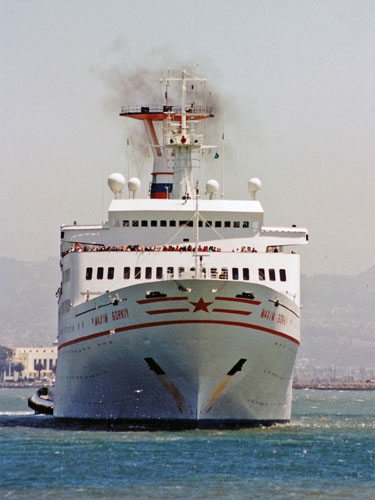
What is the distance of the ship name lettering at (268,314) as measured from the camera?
50188 mm

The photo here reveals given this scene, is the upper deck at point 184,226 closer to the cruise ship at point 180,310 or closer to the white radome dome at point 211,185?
the cruise ship at point 180,310

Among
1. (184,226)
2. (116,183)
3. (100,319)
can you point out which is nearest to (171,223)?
(184,226)

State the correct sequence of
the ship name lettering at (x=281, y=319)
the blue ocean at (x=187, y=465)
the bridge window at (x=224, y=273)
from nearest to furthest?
the blue ocean at (x=187, y=465)
the ship name lettering at (x=281, y=319)
the bridge window at (x=224, y=273)

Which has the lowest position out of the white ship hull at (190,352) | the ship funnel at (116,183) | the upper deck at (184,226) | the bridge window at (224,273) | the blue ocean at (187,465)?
the blue ocean at (187,465)

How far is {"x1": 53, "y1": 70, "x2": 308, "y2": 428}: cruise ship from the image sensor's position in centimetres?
4869

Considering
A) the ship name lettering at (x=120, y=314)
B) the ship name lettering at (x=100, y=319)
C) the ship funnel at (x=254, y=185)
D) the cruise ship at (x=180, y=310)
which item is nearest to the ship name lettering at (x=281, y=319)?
the cruise ship at (x=180, y=310)

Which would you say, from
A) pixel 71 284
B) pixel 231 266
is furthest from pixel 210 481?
pixel 71 284

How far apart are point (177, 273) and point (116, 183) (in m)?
10.9

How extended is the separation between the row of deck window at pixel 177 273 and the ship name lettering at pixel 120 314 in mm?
2748

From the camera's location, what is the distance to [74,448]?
4550cm

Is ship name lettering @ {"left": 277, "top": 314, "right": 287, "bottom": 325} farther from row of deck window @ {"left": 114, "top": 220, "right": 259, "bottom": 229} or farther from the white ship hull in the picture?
row of deck window @ {"left": 114, "top": 220, "right": 259, "bottom": 229}

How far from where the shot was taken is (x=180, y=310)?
48.4m

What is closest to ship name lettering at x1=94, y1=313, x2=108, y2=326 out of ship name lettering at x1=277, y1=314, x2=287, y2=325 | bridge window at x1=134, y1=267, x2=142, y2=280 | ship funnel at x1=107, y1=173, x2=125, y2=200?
bridge window at x1=134, y1=267, x2=142, y2=280

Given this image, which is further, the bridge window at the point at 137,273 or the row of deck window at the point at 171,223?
the row of deck window at the point at 171,223
